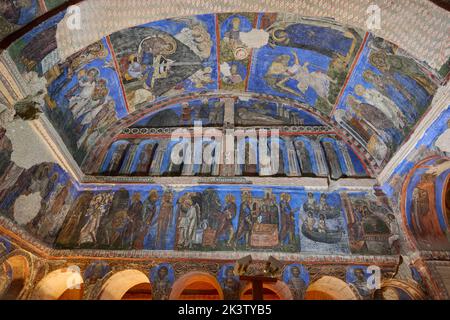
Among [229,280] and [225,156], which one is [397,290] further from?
[225,156]

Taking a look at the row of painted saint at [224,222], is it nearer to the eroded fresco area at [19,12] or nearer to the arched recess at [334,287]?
the arched recess at [334,287]

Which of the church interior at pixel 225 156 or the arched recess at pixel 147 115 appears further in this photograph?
the arched recess at pixel 147 115

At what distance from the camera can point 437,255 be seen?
7391 millimetres

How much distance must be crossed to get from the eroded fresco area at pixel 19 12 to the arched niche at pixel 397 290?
8427 millimetres

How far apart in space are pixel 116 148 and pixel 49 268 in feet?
11.4

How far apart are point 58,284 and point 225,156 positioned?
16.4 ft

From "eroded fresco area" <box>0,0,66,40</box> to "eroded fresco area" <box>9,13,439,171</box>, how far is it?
24 centimetres

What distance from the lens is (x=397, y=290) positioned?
7.37 m

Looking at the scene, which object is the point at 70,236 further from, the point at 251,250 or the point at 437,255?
the point at 437,255

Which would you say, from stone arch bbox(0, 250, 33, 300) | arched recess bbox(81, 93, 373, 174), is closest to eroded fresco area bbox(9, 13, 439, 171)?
arched recess bbox(81, 93, 373, 174)

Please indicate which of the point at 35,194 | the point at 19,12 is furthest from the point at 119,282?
the point at 19,12

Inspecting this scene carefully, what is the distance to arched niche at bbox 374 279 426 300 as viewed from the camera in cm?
721

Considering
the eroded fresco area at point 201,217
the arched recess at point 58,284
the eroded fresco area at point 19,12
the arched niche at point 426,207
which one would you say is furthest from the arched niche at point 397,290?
the eroded fresco area at point 19,12

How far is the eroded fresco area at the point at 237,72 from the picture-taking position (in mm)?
7160
